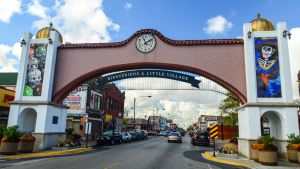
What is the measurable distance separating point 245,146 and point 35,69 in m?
17.7

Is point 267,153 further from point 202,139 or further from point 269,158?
point 202,139

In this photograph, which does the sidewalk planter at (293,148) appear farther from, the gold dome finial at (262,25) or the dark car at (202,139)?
the dark car at (202,139)

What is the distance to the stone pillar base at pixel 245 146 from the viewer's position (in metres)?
16.9

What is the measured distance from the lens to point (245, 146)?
1769 cm

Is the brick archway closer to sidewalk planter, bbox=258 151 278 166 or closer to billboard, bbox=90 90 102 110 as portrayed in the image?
sidewalk planter, bbox=258 151 278 166

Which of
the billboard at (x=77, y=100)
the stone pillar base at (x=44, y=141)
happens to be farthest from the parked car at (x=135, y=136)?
the stone pillar base at (x=44, y=141)

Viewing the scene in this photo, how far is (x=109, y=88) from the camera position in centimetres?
4666

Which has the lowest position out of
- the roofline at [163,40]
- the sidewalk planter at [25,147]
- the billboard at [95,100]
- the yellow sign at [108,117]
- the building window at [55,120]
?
the sidewalk planter at [25,147]

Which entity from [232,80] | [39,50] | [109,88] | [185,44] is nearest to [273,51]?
[232,80]

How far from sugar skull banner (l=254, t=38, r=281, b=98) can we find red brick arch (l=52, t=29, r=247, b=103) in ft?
3.87

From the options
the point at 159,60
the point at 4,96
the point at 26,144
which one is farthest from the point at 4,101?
the point at 159,60

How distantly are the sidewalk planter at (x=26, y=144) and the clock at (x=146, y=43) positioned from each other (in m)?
10.8

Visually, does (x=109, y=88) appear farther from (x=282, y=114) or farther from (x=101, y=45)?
(x=282, y=114)

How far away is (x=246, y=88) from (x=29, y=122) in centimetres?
1860
